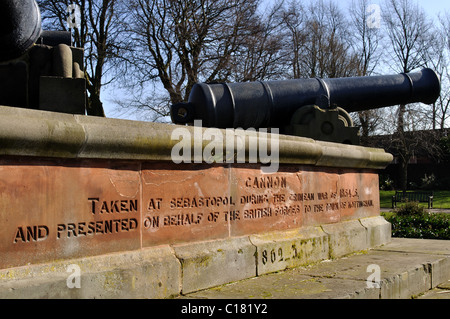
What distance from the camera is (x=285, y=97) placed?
6.46 meters

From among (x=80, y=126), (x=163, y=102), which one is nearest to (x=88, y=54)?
(x=163, y=102)

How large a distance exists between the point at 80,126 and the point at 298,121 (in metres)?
3.68

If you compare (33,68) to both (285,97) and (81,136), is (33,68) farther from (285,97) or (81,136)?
(285,97)

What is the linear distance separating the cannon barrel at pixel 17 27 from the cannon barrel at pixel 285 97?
2467mm

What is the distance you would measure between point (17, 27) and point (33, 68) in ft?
1.85

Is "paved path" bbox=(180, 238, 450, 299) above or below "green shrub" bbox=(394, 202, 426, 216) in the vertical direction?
below

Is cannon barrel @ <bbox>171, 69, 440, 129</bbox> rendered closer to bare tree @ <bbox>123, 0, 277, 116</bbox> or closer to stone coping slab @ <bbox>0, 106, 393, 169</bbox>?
stone coping slab @ <bbox>0, 106, 393, 169</bbox>

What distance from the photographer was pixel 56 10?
782 inches

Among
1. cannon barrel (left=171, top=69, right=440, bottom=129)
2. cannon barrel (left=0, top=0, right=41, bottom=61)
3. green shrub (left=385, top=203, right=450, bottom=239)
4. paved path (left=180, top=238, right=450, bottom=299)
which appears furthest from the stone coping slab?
green shrub (left=385, top=203, right=450, bottom=239)

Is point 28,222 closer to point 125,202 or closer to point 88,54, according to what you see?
point 125,202

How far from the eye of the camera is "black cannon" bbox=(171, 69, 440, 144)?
19.4ft

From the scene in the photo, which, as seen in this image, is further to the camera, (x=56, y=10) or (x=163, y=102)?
(x=163, y=102)

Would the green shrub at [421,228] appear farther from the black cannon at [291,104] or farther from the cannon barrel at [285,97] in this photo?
the black cannon at [291,104]

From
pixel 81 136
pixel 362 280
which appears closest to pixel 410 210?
pixel 362 280
